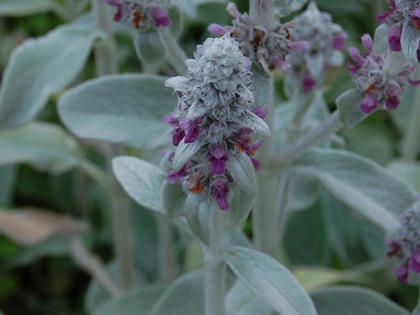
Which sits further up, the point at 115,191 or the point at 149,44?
the point at 149,44

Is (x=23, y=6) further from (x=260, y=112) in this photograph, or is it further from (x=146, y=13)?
(x=260, y=112)

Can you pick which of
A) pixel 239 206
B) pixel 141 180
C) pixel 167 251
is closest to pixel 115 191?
Answer: pixel 167 251

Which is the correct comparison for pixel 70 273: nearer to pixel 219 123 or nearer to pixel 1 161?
pixel 1 161

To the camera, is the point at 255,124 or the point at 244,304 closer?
the point at 255,124

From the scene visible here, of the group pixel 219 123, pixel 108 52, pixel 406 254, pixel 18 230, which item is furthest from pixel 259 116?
pixel 18 230

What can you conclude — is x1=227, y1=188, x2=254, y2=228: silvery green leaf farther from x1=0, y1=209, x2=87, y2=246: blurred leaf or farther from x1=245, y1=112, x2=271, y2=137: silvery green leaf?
x1=0, y1=209, x2=87, y2=246: blurred leaf

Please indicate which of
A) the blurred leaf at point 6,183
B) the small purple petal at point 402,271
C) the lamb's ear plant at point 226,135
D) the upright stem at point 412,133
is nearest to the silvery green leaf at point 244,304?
the lamb's ear plant at point 226,135
